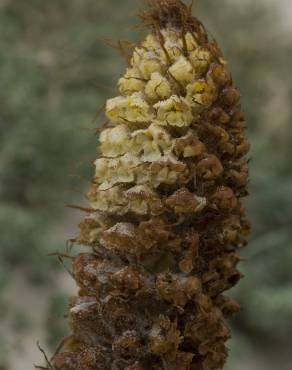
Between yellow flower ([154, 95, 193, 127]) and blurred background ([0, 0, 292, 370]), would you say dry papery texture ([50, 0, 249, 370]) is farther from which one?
blurred background ([0, 0, 292, 370])

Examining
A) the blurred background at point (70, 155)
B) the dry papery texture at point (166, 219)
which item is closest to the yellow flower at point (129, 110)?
the dry papery texture at point (166, 219)

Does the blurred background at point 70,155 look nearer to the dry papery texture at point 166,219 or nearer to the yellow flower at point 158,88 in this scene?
the dry papery texture at point 166,219

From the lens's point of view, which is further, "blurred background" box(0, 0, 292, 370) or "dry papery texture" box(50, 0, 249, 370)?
"blurred background" box(0, 0, 292, 370)

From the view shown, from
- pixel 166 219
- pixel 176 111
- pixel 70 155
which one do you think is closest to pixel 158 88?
pixel 176 111

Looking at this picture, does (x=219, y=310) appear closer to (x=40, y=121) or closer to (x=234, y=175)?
(x=234, y=175)

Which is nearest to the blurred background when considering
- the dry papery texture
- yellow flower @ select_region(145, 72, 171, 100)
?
the dry papery texture

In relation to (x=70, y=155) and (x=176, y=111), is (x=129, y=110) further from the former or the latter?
(x=70, y=155)

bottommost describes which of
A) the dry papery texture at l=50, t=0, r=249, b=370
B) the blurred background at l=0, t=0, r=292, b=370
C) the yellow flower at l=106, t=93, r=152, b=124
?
the dry papery texture at l=50, t=0, r=249, b=370

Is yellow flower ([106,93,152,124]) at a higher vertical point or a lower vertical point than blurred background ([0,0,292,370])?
lower
